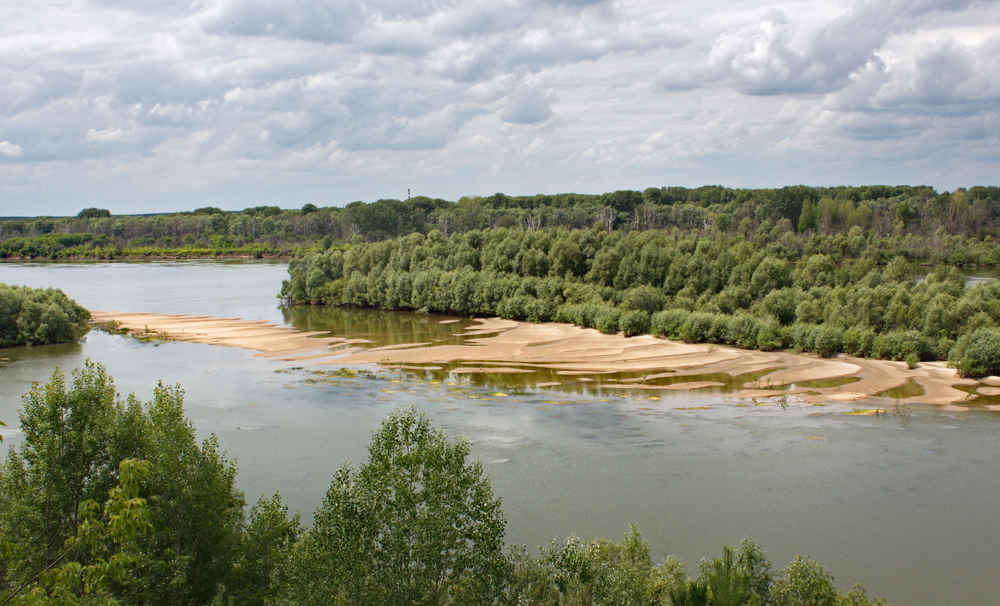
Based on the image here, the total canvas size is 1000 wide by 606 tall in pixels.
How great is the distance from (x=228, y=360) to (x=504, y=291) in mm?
28224

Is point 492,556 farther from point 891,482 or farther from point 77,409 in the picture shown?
point 891,482

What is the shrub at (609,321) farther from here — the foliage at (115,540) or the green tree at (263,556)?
the foliage at (115,540)

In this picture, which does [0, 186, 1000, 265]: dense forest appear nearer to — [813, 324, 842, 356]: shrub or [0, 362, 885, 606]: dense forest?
[813, 324, 842, 356]: shrub

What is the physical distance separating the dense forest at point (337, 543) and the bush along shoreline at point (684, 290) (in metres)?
32.7

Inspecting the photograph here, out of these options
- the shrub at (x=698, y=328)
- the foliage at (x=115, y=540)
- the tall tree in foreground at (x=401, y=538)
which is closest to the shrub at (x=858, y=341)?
the shrub at (x=698, y=328)

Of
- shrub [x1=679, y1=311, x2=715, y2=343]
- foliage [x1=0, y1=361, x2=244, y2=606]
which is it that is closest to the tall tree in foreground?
foliage [x1=0, y1=361, x2=244, y2=606]

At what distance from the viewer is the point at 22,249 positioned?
16625 centimetres

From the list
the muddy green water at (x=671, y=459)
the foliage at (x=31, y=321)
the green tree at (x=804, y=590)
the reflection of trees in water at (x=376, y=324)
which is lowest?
the muddy green water at (x=671, y=459)

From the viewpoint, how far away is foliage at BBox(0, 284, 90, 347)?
55188 mm

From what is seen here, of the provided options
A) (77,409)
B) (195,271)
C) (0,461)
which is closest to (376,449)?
(77,409)

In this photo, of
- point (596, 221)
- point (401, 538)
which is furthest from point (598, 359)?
point (596, 221)

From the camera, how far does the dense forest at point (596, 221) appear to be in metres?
120

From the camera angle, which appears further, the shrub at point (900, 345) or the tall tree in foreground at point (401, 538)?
the shrub at point (900, 345)

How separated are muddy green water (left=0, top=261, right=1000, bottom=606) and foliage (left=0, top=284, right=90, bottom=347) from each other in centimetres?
872
